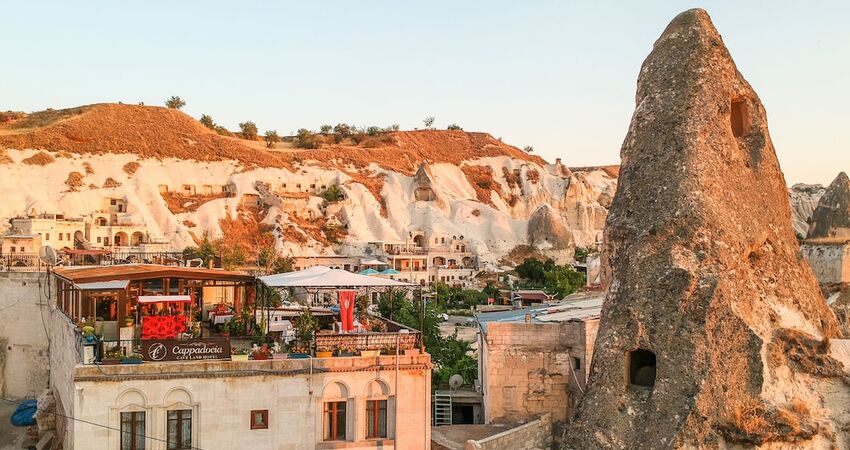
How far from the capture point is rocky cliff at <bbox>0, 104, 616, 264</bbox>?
3046 inches

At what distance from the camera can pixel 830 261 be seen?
31.3 meters

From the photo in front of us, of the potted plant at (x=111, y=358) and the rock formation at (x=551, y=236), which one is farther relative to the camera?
the rock formation at (x=551, y=236)

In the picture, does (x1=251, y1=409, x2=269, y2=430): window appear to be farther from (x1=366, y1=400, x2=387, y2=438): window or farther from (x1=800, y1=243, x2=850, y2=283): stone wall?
(x1=800, y1=243, x2=850, y2=283): stone wall

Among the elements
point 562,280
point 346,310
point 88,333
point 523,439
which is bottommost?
point 523,439

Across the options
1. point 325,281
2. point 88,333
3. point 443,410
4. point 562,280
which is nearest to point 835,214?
point 443,410

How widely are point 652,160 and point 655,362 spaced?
15.7ft

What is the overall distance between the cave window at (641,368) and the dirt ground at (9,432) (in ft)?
62.4

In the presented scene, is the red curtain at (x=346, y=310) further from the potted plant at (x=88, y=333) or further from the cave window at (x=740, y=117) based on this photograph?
the cave window at (x=740, y=117)

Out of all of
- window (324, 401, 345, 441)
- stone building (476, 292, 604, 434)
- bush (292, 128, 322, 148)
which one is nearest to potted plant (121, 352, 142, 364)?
window (324, 401, 345, 441)

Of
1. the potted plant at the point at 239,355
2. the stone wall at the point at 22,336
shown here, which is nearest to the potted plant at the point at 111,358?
the potted plant at the point at 239,355

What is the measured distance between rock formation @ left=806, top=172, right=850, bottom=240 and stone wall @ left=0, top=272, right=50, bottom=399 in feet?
112

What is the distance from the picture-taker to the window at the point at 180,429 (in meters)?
17.6

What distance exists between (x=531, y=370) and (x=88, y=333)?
41.4 ft

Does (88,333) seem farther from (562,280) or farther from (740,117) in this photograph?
(562,280)
